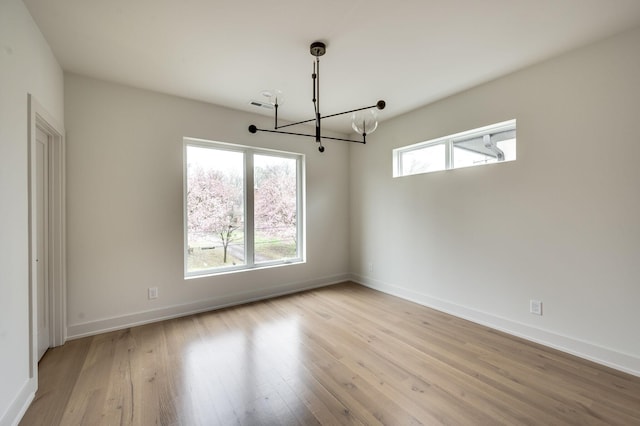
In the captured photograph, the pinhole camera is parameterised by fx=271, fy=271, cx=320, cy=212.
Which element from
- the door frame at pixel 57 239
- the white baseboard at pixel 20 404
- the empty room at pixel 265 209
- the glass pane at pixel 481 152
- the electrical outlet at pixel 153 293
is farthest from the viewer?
the electrical outlet at pixel 153 293

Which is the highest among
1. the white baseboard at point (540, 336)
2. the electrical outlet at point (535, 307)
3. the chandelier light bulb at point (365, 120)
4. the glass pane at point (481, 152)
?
the chandelier light bulb at point (365, 120)

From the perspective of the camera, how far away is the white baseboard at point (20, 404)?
1.58 m

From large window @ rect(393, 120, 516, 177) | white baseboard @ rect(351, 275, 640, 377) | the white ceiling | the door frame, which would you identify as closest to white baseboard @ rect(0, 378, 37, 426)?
the door frame

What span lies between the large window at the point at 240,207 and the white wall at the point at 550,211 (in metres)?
1.91

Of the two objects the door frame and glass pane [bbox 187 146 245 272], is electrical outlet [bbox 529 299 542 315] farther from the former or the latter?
the door frame

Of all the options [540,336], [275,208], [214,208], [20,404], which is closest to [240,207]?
[214,208]

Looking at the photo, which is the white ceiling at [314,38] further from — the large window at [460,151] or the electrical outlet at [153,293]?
the electrical outlet at [153,293]

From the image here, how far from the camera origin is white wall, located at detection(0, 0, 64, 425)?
1587 mm

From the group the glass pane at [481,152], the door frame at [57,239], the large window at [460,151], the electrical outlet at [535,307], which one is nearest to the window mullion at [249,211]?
the door frame at [57,239]

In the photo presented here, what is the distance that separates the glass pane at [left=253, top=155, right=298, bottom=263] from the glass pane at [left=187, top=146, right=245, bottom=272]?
25cm

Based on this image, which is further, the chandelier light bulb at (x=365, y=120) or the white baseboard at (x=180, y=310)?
the white baseboard at (x=180, y=310)

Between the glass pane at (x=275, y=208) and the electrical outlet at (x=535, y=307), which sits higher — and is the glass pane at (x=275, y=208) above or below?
above

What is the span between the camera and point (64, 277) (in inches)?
105

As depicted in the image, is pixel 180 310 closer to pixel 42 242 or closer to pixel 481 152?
pixel 42 242
